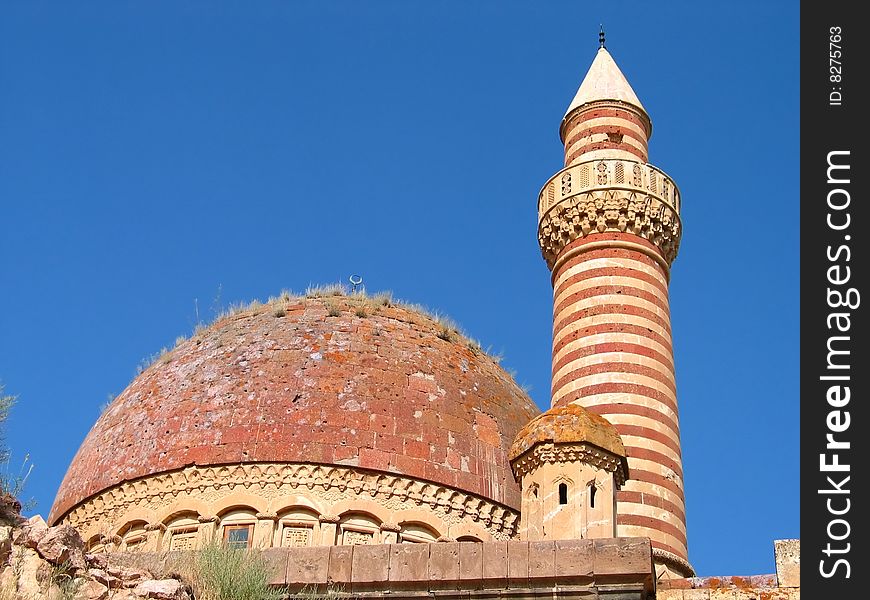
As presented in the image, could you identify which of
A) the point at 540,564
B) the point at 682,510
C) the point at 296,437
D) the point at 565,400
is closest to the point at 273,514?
the point at 296,437

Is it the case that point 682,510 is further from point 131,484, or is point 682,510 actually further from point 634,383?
point 131,484

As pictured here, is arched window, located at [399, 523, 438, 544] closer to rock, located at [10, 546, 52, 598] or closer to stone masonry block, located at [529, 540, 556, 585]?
stone masonry block, located at [529, 540, 556, 585]

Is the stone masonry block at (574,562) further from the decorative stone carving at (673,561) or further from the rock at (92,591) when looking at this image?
the decorative stone carving at (673,561)

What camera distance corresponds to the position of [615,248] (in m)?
17.3

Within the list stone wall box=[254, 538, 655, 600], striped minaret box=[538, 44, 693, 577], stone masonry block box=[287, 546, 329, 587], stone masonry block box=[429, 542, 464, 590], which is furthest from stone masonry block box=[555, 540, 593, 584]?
striped minaret box=[538, 44, 693, 577]

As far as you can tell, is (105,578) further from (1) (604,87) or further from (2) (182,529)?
(1) (604,87)

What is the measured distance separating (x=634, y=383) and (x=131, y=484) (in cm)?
632

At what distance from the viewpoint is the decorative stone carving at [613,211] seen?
1750 centimetres

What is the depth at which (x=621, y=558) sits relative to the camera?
9602mm

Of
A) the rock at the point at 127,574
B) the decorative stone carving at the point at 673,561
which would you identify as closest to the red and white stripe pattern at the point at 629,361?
the decorative stone carving at the point at 673,561

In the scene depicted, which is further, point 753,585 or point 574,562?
point 753,585

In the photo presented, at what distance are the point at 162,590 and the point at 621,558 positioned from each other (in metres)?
3.18

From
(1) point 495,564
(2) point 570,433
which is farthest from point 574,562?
(2) point 570,433
